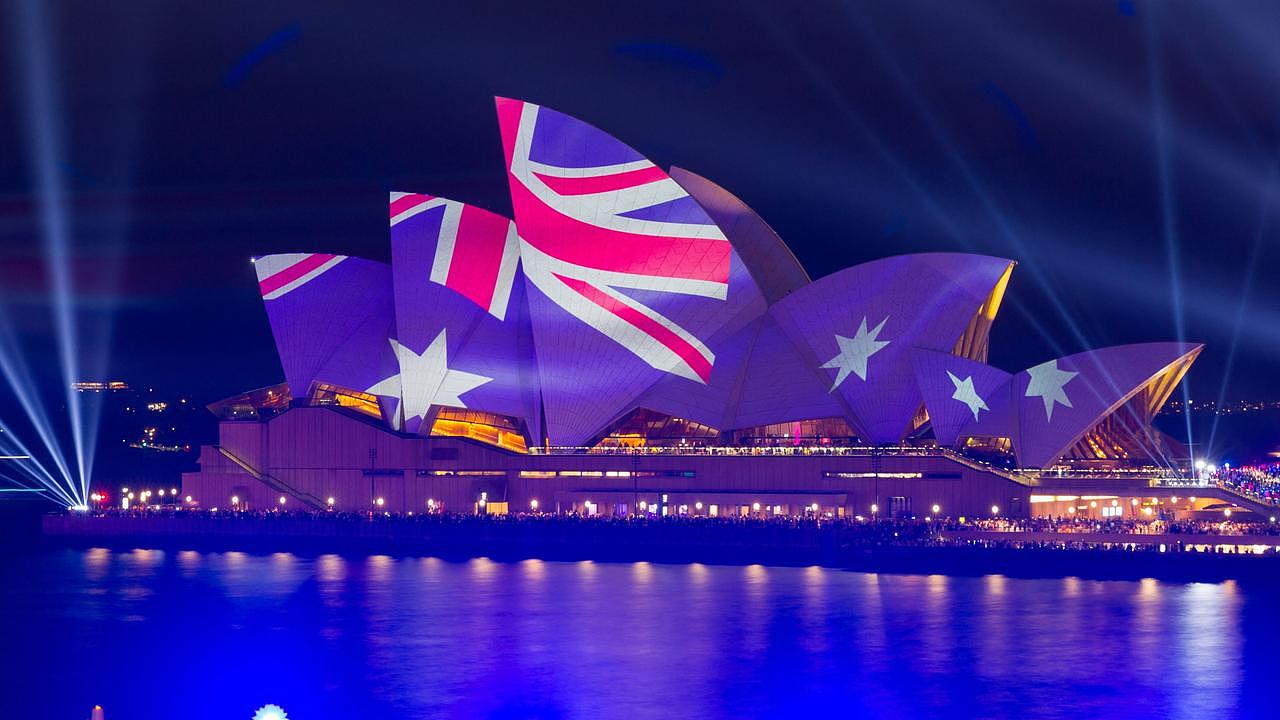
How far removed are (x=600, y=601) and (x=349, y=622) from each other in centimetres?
926

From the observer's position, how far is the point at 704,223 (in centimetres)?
7281

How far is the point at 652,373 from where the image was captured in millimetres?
76688

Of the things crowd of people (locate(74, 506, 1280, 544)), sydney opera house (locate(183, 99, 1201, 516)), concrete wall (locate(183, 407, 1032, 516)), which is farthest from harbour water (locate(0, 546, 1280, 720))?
sydney opera house (locate(183, 99, 1201, 516))

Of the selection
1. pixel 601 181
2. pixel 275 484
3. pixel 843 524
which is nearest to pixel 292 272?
pixel 275 484

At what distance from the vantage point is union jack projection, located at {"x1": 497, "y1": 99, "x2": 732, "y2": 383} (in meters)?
72.6

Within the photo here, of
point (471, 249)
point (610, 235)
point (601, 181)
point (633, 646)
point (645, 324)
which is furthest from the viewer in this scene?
point (471, 249)

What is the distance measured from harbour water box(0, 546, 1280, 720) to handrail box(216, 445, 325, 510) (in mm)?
20606

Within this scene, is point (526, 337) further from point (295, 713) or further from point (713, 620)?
point (295, 713)

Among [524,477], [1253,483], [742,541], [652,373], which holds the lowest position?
[742,541]

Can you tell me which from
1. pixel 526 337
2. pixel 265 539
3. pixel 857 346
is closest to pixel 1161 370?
pixel 857 346

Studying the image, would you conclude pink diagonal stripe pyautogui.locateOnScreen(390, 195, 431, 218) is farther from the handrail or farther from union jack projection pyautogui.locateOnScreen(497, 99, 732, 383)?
the handrail

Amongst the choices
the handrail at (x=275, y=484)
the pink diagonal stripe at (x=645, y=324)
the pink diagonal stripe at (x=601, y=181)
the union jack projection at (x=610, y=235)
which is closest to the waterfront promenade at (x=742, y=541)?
the handrail at (x=275, y=484)

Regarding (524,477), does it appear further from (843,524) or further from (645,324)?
(843,524)

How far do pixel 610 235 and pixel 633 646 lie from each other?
33732mm
